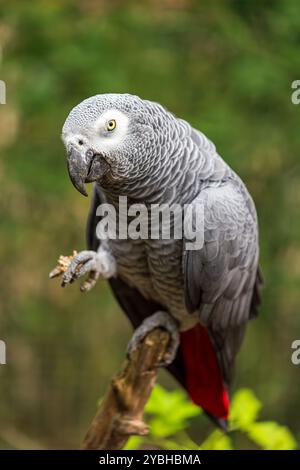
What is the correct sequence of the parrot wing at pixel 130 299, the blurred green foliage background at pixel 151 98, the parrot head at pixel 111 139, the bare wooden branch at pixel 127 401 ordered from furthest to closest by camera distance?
the blurred green foliage background at pixel 151 98 → the parrot wing at pixel 130 299 → the bare wooden branch at pixel 127 401 → the parrot head at pixel 111 139

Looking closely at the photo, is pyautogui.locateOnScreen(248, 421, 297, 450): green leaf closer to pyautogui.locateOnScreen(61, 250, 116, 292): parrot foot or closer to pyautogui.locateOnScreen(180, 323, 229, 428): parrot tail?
pyautogui.locateOnScreen(180, 323, 229, 428): parrot tail

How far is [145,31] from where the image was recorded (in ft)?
6.50

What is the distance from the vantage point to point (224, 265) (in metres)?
1.27

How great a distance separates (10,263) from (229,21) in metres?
1.12

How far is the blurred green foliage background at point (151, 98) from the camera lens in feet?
6.20

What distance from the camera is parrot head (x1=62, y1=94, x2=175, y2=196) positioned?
984 millimetres

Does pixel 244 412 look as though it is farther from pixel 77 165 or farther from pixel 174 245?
pixel 77 165

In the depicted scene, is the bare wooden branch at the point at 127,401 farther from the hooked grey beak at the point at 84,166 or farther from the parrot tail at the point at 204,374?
the hooked grey beak at the point at 84,166

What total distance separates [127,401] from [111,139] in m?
0.59

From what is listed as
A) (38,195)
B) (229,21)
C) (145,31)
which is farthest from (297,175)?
(38,195)

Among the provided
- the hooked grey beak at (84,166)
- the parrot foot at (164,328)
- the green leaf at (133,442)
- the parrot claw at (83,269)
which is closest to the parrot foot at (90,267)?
the parrot claw at (83,269)

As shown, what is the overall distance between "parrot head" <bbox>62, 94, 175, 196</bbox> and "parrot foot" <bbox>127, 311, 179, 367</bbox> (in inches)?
16.0

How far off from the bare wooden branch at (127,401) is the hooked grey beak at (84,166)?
1.51 ft
